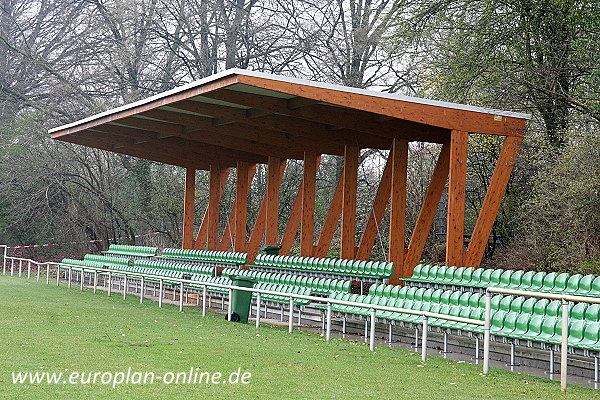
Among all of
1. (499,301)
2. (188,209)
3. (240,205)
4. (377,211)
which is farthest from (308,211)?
(499,301)

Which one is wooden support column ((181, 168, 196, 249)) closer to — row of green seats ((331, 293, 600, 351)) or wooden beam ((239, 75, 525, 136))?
wooden beam ((239, 75, 525, 136))

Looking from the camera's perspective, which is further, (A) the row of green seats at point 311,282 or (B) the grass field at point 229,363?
(A) the row of green seats at point 311,282

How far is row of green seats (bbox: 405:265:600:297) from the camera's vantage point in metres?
11.7

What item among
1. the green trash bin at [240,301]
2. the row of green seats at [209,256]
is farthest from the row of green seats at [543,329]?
the row of green seats at [209,256]

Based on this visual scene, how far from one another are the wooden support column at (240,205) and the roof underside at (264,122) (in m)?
0.52

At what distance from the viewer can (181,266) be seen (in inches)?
870

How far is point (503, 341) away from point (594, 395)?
260 centimetres

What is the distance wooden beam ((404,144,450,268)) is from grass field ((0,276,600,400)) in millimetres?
4315

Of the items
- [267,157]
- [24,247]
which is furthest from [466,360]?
[24,247]

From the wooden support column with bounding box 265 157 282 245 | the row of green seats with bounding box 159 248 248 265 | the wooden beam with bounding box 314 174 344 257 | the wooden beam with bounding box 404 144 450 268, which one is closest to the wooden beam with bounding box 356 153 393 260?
the wooden beam with bounding box 314 174 344 257

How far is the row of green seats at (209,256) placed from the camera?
2255 cm

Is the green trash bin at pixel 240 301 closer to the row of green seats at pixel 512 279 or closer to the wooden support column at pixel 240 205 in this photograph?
the row of green seats at pixel 512 279

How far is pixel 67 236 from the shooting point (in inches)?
1378

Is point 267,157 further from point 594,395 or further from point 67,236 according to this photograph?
point 594,395
